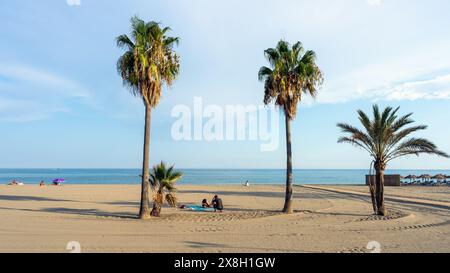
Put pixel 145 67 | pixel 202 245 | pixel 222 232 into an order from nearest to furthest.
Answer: pixel 202 245 < pixel 222 232 < pixel 145 67

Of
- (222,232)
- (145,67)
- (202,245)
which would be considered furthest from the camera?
(145,67)

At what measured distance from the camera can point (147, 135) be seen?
18.8m

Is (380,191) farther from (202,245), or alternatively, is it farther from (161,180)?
(202,245)

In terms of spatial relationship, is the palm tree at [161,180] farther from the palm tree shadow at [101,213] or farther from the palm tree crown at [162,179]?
the palm tree shadow at [101,213]

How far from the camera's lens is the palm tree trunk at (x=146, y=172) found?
60.3ft

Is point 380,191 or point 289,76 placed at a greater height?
point 289,76

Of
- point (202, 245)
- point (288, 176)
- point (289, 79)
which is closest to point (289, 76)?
point (289, 79)

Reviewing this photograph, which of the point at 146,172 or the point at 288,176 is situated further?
the point at 288,176

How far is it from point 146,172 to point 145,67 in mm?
5084

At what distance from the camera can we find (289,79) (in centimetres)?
2059

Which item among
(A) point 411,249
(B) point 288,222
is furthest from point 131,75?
(A) point 411,249

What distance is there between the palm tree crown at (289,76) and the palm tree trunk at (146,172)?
661cm

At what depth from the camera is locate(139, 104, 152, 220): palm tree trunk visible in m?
18.4

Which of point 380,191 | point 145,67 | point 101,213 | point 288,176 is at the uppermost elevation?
point 145,67
